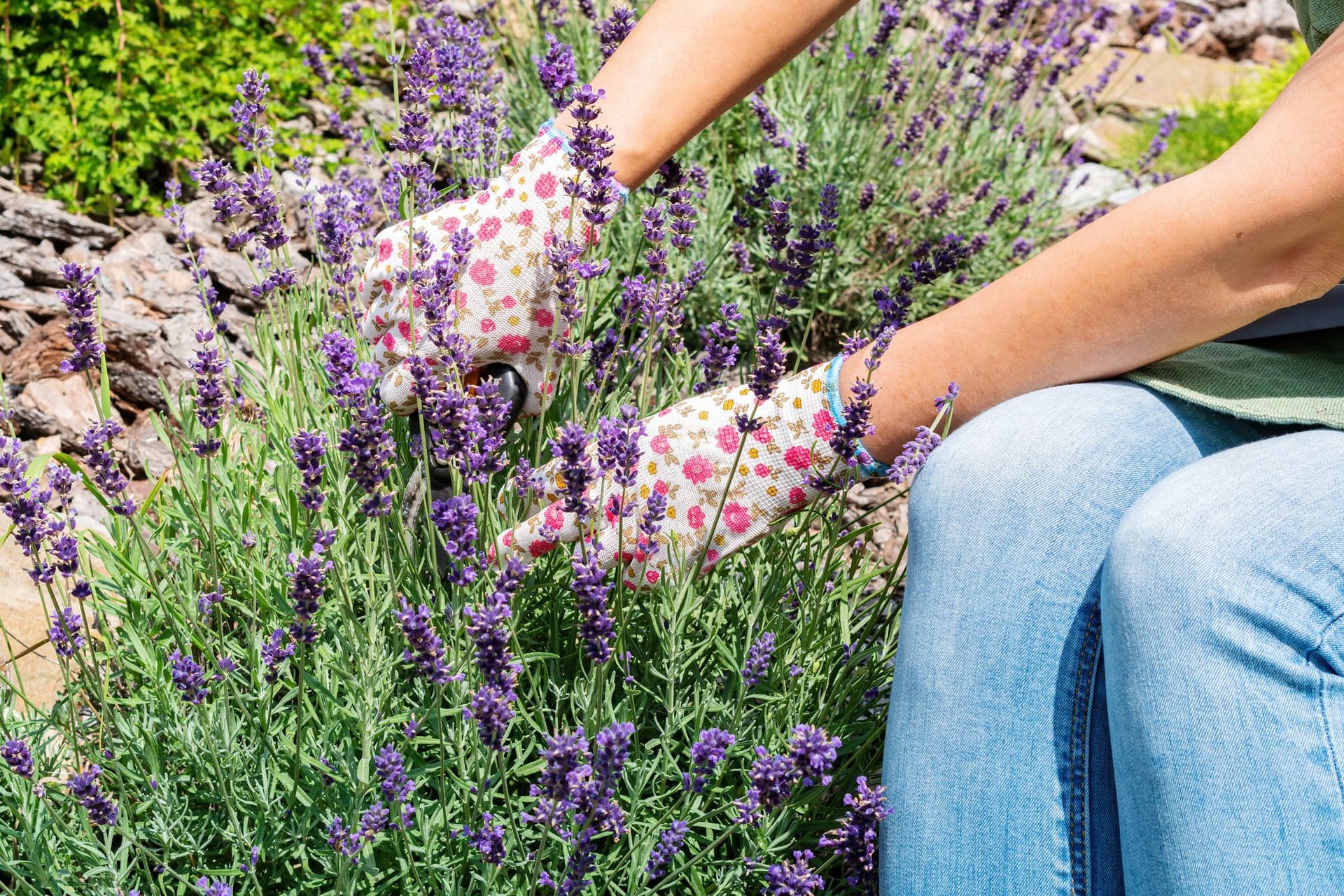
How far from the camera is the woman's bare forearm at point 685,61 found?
1814 millimetres

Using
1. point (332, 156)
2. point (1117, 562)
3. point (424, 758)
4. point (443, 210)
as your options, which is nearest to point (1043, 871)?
point (1117, 562)

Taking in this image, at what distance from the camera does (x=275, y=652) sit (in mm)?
1573

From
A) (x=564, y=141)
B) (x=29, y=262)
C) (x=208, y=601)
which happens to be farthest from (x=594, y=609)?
(x=29, y=262)

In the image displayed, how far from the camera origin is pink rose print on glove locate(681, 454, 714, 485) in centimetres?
172

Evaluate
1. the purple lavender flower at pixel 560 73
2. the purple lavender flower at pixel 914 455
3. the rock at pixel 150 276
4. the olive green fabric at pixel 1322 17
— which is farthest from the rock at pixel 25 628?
the olive green fabric at pixel 1322 17

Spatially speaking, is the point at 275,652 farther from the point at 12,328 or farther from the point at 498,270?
the point at 12,328

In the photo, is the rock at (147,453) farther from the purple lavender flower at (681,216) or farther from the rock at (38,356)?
the purple lavender flower at (681,216)

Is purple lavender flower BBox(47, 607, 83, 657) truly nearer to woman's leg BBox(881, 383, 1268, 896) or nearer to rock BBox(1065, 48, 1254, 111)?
woman's leg BBox(881, 383, 1268, 896)

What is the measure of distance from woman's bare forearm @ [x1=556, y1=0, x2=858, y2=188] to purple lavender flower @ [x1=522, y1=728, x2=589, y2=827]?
1058mm

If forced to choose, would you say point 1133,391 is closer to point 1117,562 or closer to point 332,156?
point 1117,562

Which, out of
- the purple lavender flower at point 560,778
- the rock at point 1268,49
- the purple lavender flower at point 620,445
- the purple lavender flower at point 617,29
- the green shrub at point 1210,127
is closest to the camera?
the purple lavender flower at point 560,778

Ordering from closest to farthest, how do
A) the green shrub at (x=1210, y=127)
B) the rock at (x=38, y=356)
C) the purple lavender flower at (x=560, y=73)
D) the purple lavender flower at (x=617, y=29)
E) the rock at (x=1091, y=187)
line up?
the purple lavender flower at (x=560, y=73) < the purple lavender flower at (x=617, y=29) < the rock at (x=38, y=356) < the rock at (x=1091, y=187) < the green shrub at (x=1210, y=127)

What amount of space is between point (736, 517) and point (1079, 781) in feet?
2.04

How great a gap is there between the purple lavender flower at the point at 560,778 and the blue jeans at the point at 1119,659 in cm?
45
